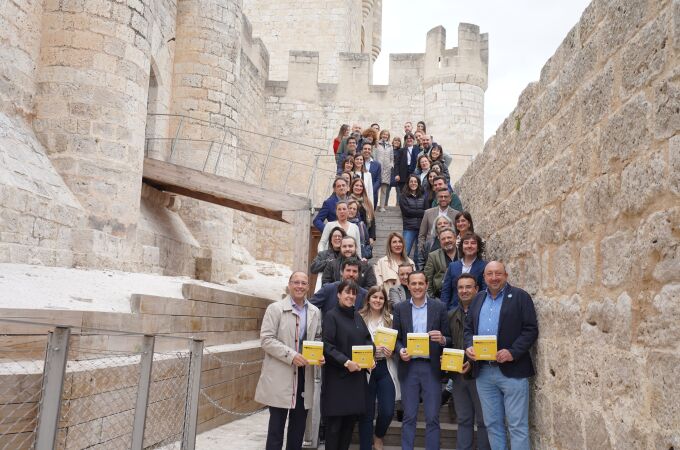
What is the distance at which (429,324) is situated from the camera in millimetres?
4910

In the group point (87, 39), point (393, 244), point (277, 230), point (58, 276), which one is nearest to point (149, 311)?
point (58, 276)

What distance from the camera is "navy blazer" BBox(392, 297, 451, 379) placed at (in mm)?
4836

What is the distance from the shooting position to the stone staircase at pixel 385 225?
949 centimetres

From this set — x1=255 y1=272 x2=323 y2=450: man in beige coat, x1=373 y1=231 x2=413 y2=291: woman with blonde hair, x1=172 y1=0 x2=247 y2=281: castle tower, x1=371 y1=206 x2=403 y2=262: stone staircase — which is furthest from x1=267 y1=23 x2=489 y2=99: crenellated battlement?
x1=255 y1=272 x2=323 y2=450: man in beige coat

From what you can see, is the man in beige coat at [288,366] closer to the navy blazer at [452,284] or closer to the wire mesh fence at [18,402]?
the navy blazer at [452,284]

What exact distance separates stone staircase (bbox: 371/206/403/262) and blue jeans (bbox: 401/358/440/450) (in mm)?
4435

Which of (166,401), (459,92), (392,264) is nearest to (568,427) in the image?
(392,264)

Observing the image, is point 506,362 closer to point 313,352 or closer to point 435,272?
point 313,352

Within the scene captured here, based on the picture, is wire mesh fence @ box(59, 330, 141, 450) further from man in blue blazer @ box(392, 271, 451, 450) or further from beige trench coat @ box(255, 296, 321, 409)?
man in blue blazer @ box(392, 271, 451, 450)

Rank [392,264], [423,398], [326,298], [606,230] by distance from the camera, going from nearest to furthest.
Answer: [606,230] < [423,398] < [326,298] < [392,264]

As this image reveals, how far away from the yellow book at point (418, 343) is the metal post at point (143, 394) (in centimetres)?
180

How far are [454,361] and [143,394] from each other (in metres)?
2.11

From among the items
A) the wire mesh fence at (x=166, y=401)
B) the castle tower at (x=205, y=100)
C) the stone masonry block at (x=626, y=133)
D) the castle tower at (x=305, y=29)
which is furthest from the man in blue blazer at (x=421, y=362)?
the castle tower at (x=305, y=29)

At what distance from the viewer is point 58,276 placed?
6699 millimetres
